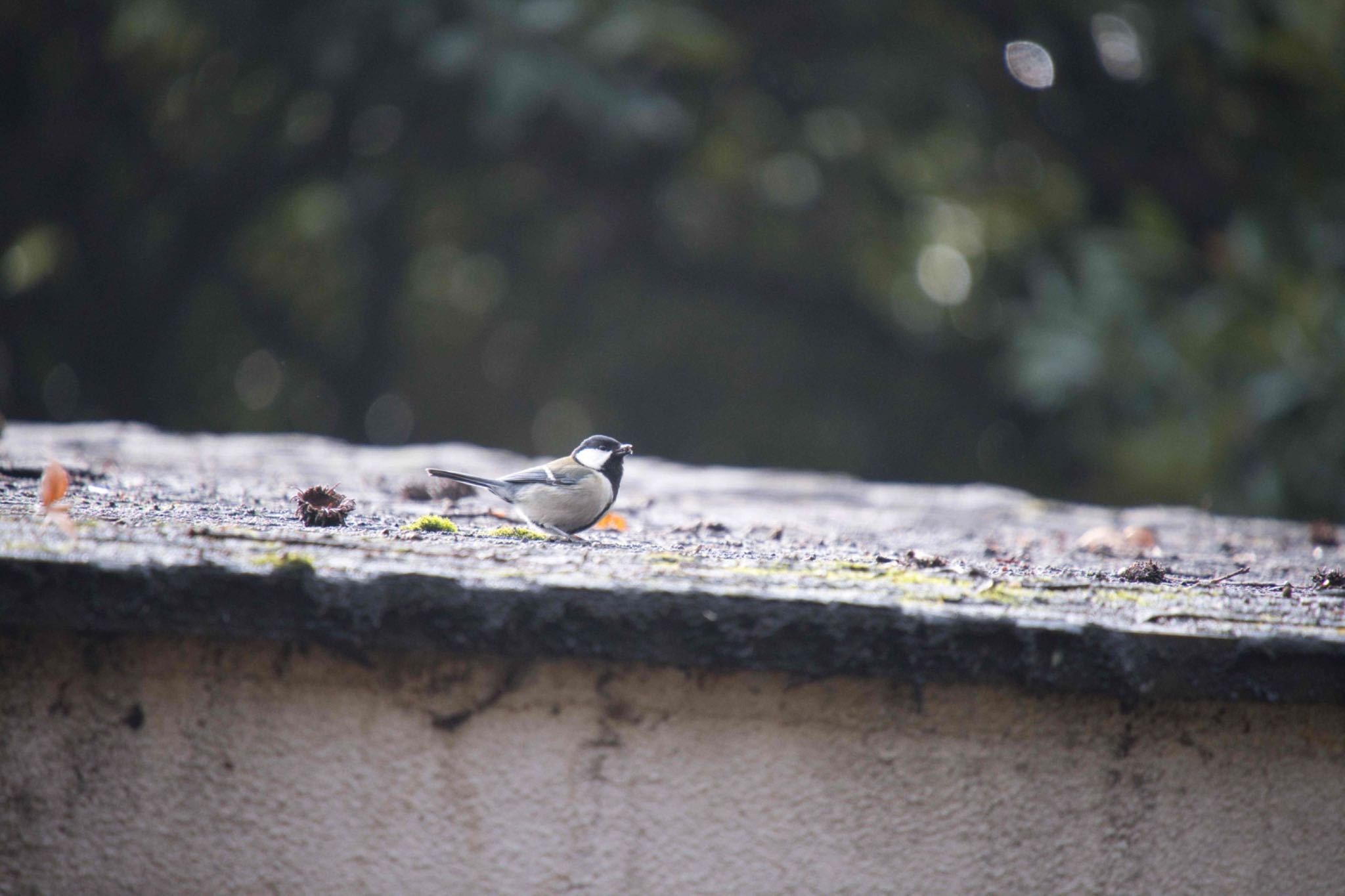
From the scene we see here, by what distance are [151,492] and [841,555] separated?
4.27ft

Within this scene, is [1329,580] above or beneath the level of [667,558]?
above

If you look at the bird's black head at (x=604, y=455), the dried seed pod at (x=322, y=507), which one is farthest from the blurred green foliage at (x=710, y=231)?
the dried seed pod at (x=322, y=507)

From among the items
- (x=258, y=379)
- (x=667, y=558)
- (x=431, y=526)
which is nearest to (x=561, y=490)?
(x=431, y=526)

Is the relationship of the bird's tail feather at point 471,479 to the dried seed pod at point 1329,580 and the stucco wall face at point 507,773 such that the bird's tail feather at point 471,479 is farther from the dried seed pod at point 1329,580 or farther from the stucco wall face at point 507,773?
the dried seed pod at point 1329,580

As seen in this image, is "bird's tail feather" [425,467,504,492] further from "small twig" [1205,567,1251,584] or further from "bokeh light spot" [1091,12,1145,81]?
"bokeh light spot" [1091,12,1145,81]

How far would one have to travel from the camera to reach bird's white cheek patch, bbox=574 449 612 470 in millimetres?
2449

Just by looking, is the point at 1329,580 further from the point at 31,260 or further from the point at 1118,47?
the point at 31,260

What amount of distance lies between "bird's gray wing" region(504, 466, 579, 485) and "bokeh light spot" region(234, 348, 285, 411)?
7.46 meters

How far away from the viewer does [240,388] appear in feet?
30.2

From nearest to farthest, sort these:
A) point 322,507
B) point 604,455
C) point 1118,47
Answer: point 322,507
point 604,455
point 1118,47

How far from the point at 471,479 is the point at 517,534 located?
0.45 meters

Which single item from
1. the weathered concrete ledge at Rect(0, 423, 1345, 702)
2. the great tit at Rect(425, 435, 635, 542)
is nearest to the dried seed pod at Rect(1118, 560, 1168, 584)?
the weathered concrete ledge at Rect(0, 423, 1345, 702)

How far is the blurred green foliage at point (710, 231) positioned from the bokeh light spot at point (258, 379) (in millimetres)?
38

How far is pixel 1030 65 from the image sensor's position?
8.09 m
